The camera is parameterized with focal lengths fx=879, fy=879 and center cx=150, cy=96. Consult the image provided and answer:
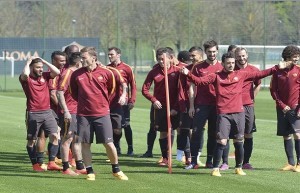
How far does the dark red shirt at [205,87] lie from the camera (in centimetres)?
1466

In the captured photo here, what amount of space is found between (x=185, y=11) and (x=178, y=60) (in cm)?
3484

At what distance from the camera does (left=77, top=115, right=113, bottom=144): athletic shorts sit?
520 inches

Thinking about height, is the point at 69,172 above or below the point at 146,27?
below

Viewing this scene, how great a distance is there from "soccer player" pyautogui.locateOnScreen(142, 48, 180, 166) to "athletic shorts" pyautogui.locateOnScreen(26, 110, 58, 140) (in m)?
1.87

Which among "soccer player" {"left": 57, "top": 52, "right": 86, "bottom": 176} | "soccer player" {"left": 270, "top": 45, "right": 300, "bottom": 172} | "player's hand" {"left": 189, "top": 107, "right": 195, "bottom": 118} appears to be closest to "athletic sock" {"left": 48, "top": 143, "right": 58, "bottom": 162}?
"soccer player" {"left": 57, "top": 52, "right": 86, "bottom": 176}

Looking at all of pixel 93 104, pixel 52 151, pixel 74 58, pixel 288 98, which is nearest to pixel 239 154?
pixel 288 98

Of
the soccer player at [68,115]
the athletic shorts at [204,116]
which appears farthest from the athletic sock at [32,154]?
the athletic shorts at [204,116]

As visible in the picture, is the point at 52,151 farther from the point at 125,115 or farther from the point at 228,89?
the point at 125,115

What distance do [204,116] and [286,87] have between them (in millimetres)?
1440

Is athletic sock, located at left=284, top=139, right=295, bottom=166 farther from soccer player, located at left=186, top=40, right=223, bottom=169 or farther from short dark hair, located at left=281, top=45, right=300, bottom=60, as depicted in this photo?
short dark hair, located at left=281, top=45, right=300, bottom=60

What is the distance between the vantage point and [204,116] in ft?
48.3

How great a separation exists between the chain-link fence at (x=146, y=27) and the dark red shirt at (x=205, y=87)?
33.9 m

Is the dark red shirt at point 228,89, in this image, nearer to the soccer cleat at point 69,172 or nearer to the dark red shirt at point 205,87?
the dark red shirt at point 205,87

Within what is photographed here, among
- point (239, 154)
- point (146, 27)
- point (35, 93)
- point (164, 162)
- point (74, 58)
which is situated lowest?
point (164, 162)
